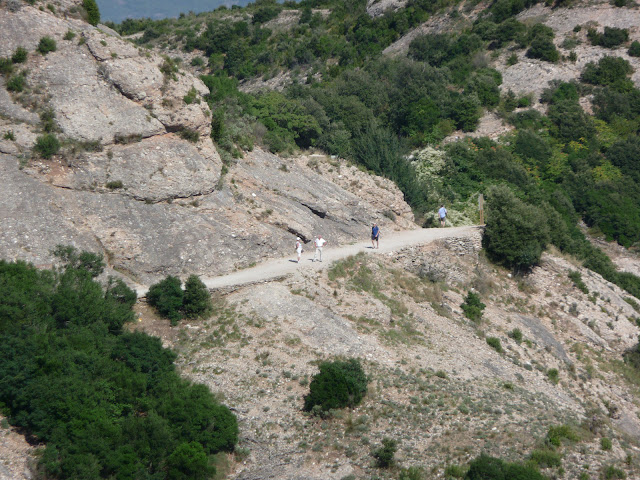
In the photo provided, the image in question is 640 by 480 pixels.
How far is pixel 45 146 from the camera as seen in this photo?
971 inches

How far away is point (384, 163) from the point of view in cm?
3766

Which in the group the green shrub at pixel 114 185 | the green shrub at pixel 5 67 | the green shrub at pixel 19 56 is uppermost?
the green shrub at pixel 19 56

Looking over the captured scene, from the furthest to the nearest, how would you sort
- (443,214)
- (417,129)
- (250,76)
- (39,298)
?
1. (250,76)
2. (417,129)
3. (443,214)
4. (39,298)

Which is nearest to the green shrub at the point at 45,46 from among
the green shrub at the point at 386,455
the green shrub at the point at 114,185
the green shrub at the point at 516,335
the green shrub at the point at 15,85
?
the green shrub at the point at 15,85

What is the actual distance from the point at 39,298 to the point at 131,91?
10.4m

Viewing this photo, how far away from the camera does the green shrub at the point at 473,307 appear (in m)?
27.7

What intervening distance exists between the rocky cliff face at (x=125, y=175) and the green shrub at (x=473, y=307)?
5.29 meters

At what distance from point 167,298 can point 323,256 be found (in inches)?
284

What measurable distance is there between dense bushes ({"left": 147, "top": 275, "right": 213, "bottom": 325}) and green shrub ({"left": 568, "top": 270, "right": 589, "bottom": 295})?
1723 centimetres

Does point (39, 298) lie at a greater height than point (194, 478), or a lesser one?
greater

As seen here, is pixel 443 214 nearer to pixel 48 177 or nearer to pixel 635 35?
pixel 48 177

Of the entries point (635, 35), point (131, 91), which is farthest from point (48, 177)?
point (635, 35)

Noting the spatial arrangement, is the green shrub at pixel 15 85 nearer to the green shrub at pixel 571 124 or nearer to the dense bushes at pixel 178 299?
the dense bushes at pixel 178 299

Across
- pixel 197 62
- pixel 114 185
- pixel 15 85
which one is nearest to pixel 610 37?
pixel 197 62
